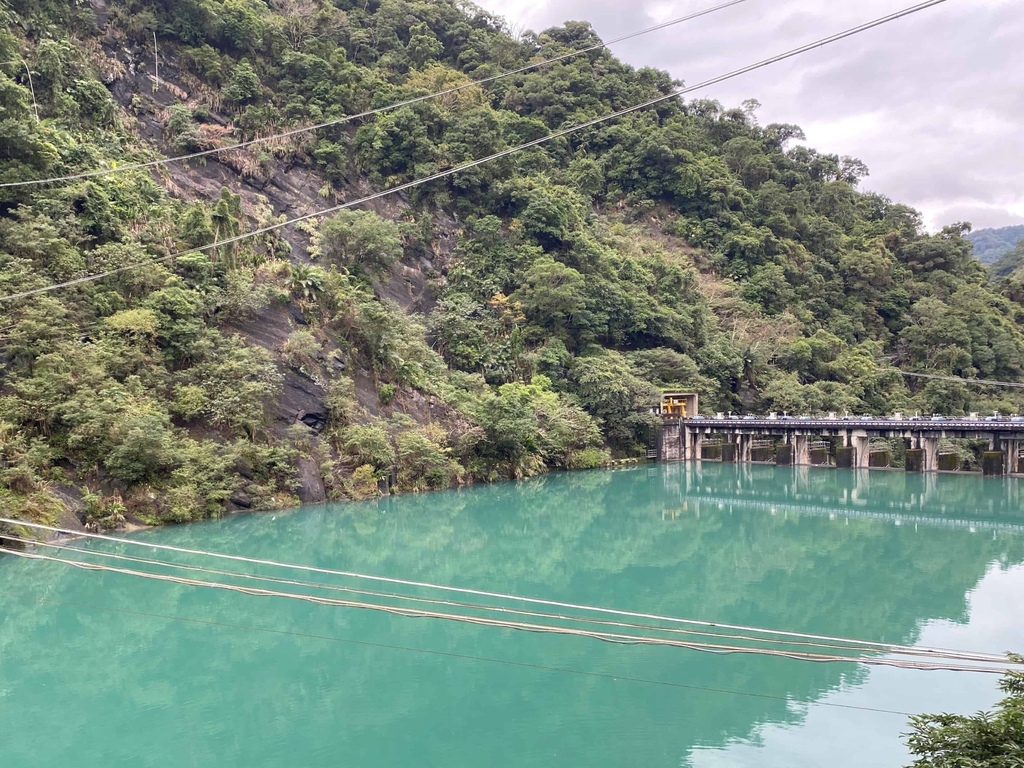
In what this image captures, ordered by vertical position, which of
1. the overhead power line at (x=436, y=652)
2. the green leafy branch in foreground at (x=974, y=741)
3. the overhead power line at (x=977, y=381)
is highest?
the overhead power line at (x=977, y=381)

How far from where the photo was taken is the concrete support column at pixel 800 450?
42.1 meters

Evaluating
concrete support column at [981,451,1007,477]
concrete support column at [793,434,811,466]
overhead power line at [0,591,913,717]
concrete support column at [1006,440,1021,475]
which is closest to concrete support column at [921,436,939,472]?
concrete support column at [981,451,1007,477]

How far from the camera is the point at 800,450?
1665 inches

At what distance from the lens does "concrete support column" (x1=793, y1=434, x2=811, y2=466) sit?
42.1 m

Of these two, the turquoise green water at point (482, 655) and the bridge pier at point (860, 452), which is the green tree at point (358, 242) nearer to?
the turquoise green water at point (482, 655)

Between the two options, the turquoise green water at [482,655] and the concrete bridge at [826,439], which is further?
the concrete bridge at [826,439]

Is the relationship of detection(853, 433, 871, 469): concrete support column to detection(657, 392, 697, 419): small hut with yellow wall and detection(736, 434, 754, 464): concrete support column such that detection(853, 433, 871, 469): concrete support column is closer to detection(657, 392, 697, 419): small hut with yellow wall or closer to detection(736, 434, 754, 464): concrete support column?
detection(736, 434, 754, 464): concrete support column

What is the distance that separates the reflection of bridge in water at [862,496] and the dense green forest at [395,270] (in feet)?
19.4

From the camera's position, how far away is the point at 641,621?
44.7 feet

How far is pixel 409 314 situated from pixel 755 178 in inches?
1493

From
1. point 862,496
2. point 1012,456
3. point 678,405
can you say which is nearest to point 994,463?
point 1012,456

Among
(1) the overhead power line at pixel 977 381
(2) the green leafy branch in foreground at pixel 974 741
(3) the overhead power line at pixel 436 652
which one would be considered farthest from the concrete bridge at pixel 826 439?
(2) the green leafy branch in foreground at pixel 974 741

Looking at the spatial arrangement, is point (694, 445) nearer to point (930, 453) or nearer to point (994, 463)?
point (930, 453)

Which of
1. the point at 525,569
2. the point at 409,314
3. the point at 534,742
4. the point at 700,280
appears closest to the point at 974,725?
the point at 534,742
